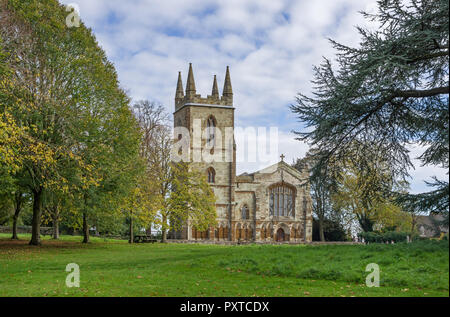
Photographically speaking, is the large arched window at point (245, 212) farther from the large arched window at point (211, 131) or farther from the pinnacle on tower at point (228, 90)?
the pinnacle on tower at point (228, 90)

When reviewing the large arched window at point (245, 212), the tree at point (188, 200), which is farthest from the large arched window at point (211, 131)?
the tree at point (188, 200)

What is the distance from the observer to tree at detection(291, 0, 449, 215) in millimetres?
14164

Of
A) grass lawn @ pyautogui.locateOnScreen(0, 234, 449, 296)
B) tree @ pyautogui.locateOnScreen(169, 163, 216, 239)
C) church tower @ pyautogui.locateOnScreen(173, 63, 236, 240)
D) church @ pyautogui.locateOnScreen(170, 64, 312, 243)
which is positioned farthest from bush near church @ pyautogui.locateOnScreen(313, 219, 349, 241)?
grass lawn @ pyautogui.locateOnScreen(0, 234, 449, 296)

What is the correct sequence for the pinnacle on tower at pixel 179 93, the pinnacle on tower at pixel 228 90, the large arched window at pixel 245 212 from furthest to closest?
1. the pinnacle on tower at pixel 179 93
2. the pinnacle on tower at pixel 228 90
3. the large arched window at pixel 245 212

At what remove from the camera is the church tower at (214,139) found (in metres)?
53.7

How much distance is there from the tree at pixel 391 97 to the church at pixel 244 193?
36.5 metres

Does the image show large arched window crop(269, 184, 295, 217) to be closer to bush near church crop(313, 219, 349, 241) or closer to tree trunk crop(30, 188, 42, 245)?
bush near church crop(313, 219, 349, 241)

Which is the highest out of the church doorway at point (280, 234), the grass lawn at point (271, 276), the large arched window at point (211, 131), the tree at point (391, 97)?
the large arched window at point (211, 131)

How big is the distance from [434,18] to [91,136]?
1657cm

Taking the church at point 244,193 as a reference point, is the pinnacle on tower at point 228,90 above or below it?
above

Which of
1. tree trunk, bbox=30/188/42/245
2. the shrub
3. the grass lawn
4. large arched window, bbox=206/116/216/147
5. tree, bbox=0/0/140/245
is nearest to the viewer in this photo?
the grass lawn

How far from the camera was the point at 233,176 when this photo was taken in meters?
53.8
